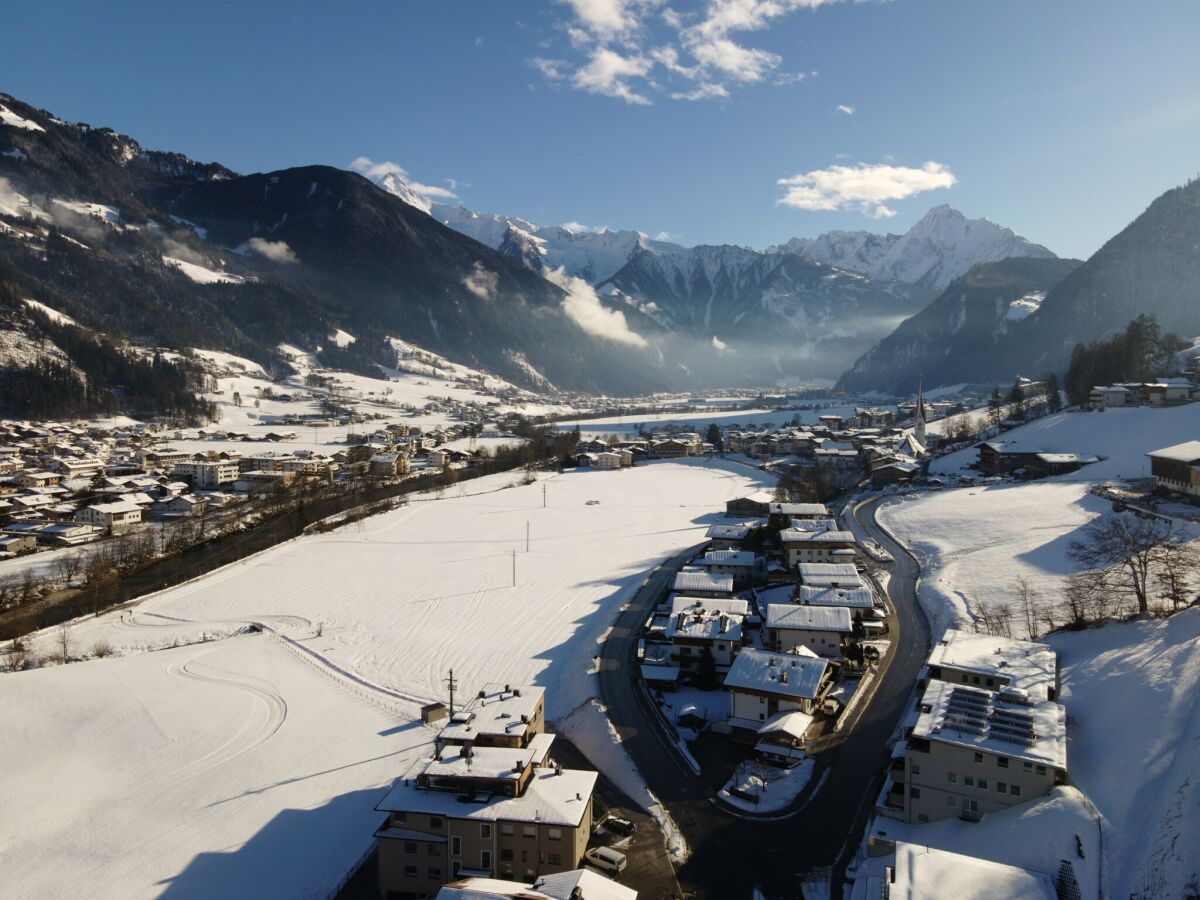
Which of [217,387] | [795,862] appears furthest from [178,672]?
[217,387]

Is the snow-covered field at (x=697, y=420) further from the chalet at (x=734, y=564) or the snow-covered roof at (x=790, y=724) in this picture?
the snow-covered roof at (x=790, y=724)

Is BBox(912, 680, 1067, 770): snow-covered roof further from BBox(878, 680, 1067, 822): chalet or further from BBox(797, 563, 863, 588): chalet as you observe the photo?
BBox(797, 563, 863, 588): chalet

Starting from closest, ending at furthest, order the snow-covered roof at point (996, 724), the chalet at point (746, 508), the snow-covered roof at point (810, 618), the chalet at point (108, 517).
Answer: the snow-covered roof at point (996, 724) < the snow-covered roof at point (810, 618) < the chalet at point (108, 517) < the chalet at point (746, 508)

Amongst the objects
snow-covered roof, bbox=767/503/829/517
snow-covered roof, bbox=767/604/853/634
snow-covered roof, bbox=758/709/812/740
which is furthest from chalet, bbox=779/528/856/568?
snow-covered roof, bbox=758/709/812/740

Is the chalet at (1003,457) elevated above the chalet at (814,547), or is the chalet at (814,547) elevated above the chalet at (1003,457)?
the chalet at (1003,457)

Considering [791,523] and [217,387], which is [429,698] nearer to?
[791,523]

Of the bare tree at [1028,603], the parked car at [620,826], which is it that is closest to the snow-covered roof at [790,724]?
the parked car at [620,826]

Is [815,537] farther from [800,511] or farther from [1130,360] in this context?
[1130,360]
